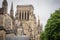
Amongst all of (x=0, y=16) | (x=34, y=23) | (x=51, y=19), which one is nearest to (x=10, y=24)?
(x=0, y=16)

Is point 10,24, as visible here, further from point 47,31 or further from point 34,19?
point 47,31

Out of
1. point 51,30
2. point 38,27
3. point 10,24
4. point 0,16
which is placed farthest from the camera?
point 38,27

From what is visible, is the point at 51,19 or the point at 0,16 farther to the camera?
the point at 0,16

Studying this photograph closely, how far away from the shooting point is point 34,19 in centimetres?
15900

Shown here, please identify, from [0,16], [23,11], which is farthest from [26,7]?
[0,16]

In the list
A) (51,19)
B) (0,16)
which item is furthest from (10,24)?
(51,19)

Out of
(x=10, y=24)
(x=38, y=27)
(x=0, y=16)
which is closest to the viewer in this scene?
(x=0, y=16)

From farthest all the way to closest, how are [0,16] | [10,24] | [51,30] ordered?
[10,24] → [0,16] → [51,30]

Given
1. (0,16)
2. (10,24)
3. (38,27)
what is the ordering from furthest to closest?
1. (38,27)
2. (10,24)
3. (0,16)

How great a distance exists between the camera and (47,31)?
68.6 metres

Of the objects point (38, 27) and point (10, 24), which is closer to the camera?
point (10, 24)

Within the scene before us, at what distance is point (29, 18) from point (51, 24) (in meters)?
87.0

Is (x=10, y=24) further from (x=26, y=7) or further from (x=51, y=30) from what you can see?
(x=51, y=30)

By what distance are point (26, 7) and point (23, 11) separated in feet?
8.70
